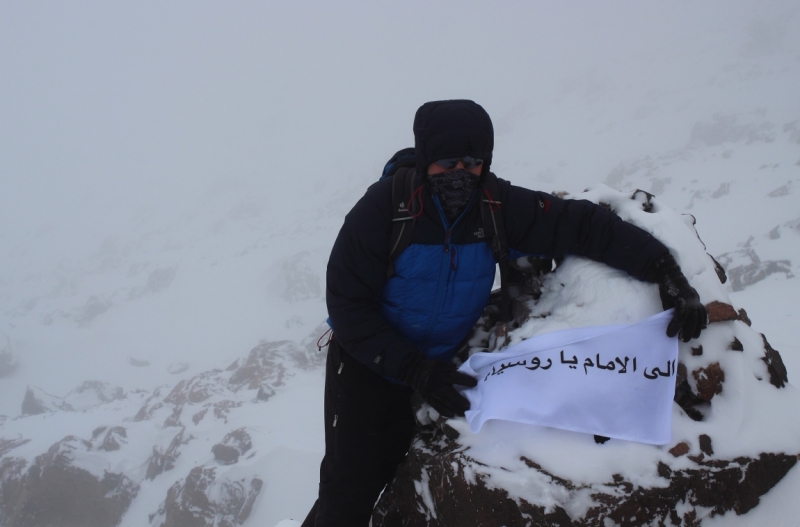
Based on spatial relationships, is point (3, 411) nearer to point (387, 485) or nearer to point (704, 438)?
point (387, 485)

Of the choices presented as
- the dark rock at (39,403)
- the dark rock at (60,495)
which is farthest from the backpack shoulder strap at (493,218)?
the dark rock at (39,403)

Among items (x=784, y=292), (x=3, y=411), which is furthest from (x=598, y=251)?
(x=3, y=411)

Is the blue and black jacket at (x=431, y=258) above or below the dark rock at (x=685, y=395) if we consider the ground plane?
above

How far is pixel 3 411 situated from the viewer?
30062 mm

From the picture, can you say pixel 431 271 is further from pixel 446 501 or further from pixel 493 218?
pixel 446 501

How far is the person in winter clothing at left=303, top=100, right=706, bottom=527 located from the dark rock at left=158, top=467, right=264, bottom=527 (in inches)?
477

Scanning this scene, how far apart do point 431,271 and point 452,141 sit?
719mm

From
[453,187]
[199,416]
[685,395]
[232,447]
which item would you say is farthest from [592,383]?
[199,416]

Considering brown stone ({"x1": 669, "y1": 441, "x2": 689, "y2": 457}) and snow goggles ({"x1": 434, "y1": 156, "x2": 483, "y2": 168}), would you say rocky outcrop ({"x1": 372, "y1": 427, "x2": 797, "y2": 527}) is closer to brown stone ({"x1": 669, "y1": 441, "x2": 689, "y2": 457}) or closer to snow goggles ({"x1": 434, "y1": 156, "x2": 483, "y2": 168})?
brown stone ({"x1": 669, "y1": 441, "x2": 689, "y2": 457})

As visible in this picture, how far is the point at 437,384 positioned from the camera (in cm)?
243

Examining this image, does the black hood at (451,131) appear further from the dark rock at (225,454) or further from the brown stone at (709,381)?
the dark rock at (225,454)

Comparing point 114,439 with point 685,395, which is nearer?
point 685,395

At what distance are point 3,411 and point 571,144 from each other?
51929mm

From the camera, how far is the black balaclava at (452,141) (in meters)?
2.30
